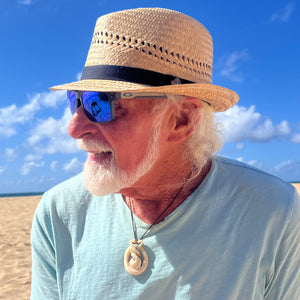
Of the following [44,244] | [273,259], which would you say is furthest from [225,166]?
[44,244]

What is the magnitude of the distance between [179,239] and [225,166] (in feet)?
1.48

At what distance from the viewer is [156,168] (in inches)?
68.5

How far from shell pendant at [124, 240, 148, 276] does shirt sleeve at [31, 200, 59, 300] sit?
1.28 ft

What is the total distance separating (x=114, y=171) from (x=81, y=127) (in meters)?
0.25

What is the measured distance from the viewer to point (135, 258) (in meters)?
1.60

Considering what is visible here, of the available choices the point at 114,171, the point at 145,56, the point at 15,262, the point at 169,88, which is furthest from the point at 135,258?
the point at 15,262

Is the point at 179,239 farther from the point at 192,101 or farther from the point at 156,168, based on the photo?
the point at 192,101

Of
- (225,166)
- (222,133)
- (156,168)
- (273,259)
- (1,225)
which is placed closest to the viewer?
(273,259)

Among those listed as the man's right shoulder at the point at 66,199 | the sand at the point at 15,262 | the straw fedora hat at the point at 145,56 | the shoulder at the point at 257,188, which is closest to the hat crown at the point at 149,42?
the straw fedora hat at the point at 145,56

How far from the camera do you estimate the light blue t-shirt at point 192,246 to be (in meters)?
1.58

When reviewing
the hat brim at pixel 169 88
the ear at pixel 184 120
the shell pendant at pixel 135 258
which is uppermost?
the hat brim at pixel 169 88

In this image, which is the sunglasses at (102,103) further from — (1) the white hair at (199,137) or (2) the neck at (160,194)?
(2) the neck at (160,194)

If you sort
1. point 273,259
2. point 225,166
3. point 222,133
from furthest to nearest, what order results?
point 222,133
point 225,166
point 273,259

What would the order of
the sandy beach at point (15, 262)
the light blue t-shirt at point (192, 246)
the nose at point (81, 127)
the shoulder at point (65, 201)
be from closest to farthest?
1. the light blue t-shirt at point (192, 246)
2. the nose at point (81, 127)
3. the shoulder at point (65, 201)
4. the sandy beach at point (15, 262)
